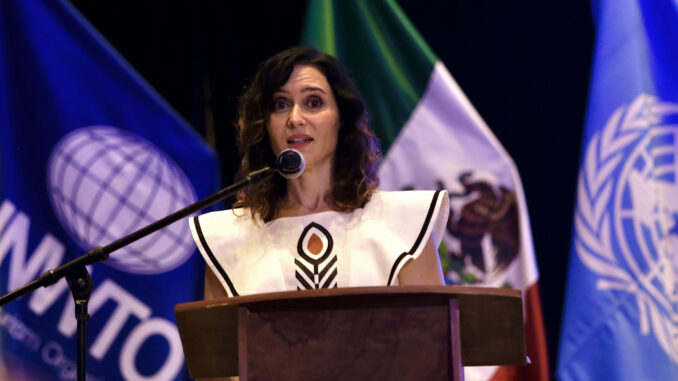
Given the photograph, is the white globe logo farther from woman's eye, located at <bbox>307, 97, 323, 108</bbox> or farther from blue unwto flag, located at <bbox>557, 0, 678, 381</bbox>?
blue unwto flag, located at <bbox>557, 0, 678, 381</bbox>

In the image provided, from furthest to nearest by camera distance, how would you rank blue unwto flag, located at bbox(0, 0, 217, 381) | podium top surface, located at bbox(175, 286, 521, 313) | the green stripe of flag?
the green stripe of flag < blue unwto flag, located at bbox(0, 0, 217, 381) < podium top surface, located at bbox(175, 286, 521, 313)

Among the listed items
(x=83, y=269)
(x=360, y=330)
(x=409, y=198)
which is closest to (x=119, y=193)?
(x=409, y=198)

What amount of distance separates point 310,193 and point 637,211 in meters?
1.32

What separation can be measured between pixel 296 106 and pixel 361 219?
1.24 ft

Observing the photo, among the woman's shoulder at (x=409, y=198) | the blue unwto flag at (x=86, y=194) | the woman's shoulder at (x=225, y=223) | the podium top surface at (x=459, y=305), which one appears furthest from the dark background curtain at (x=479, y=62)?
the podium top surface at (x=459, y=305)

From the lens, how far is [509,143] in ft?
11.3

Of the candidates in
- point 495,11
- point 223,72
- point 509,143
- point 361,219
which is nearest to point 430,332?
point 361,219

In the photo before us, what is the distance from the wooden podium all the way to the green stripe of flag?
2.01 m

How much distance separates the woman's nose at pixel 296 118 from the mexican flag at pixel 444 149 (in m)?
1.13

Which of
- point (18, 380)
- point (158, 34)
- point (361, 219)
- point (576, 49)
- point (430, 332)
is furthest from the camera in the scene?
point (158, 34)

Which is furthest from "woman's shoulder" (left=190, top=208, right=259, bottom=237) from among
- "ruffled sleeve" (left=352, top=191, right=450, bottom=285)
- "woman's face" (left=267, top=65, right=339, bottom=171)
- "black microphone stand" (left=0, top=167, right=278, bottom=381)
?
"black microphone stand" (left=0, top=167, right=278, bottom=381)

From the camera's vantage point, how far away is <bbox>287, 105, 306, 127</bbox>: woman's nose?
2377 millimetres

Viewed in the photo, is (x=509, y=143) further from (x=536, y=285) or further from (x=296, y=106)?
(x=296, y=106)

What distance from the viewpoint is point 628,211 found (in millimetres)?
3096
